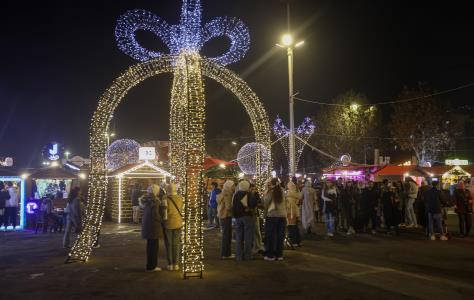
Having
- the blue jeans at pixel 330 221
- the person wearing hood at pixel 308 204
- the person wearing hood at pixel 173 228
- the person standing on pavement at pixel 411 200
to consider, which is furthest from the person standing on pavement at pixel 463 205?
the person wearing hood at pixel 173 228

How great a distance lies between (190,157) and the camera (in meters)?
9.18

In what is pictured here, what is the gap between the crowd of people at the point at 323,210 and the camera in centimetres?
1060

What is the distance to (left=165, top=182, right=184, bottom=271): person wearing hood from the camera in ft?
31.1

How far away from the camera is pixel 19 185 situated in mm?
19609

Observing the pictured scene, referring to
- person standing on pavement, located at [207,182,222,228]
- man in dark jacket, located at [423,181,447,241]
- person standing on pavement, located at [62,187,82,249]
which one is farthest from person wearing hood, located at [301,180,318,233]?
person standing on pavement, located at [62,187,82,249]

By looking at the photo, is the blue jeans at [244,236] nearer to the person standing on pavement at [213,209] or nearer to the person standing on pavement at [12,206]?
the person standing on pavement at [213,209]

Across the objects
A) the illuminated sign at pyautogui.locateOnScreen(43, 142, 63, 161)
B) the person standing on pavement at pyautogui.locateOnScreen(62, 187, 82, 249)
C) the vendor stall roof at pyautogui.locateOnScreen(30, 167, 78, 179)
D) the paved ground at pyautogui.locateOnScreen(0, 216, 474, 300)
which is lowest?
the paved ground at pyautogui.locateOnScreen(0, 216, 474, 300)

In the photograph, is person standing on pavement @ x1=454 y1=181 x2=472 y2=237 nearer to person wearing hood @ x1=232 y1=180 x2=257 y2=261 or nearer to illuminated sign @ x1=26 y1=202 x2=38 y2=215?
person wearing hood @ x1=232 y1=180 x2=257 y2=261

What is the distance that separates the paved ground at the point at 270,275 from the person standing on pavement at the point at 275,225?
30 cm

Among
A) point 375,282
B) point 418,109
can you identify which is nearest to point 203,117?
point 375,282

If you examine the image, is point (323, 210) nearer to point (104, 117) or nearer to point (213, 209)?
point (213, 209)

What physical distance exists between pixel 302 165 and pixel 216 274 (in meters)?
49.7

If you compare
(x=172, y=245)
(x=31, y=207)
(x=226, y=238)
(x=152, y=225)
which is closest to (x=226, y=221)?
(x=226, y=238)

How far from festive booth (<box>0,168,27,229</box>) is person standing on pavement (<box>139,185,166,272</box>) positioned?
12.1 m
